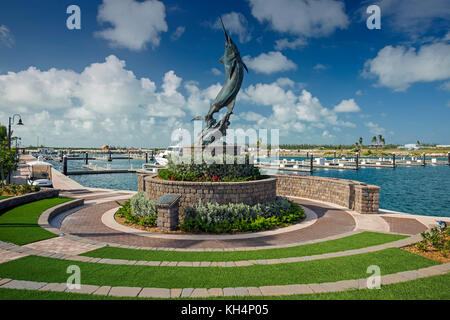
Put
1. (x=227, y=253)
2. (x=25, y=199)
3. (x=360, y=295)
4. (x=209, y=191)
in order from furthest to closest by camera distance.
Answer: (x=25, y=199) < (x=209, y=191) < (x=227, y=253) < (x=360, y=295)

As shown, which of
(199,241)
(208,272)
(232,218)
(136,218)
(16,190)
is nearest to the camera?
(208,272)

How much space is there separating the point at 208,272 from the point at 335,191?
1251 cm

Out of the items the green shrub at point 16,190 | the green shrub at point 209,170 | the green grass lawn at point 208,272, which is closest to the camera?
the green grass lawn at point 208,272

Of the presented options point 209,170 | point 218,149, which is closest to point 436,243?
point 209,170

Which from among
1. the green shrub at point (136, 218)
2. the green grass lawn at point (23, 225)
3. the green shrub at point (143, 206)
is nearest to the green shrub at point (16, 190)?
the green grass lawn at point (23, 225)

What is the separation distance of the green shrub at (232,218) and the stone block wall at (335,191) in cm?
429

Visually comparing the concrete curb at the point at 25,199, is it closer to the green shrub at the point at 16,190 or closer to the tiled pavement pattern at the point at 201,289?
the green shrub at the point at 16,190

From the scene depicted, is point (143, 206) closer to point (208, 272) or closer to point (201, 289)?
point (208, 272)

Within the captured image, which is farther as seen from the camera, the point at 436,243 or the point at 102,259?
the point at 436,243

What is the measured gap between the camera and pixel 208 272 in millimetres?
5688

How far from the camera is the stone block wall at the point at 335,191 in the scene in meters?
13.3

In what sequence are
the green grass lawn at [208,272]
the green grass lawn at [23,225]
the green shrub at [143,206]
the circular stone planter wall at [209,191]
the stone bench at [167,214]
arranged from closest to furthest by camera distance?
the green grass lawn at [208,272] → the green grass lawn at [23,225] → the stone bench at [167,214] → the circular stone planter wall at [209,191] → the green shrub at [143,206]
